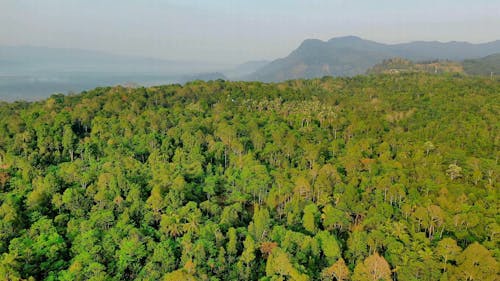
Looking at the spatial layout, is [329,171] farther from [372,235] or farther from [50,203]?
[50,203]

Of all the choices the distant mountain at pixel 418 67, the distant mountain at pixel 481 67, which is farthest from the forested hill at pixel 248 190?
the distant mountain at pixel 481 67

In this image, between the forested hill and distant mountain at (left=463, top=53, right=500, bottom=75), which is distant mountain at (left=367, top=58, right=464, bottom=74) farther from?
the forested hill

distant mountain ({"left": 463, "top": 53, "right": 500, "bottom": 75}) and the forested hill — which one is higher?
distant mountain ({"left": 463, "top": 53, "right": 500, "bottom": 75})

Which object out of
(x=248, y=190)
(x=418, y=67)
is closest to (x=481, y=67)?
(x=418, y=67)

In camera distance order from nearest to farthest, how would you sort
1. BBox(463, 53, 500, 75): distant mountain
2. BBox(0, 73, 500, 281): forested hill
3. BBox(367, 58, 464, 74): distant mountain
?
BBox(0, 73, 500, 281): forested hill, BBox(367, 58, 464, 74): distant mountain, BBox(463, 53, 500, 75): distant mountain

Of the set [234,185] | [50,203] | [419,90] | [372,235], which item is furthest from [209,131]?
[419,90]

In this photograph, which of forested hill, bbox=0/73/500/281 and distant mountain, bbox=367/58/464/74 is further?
distant mountain, bbox=367/58/464/74

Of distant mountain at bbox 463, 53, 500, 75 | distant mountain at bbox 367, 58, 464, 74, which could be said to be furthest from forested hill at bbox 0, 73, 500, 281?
distant mountain at bbox 463, 53, 500, 75

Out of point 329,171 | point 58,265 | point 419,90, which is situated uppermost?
point 419,90

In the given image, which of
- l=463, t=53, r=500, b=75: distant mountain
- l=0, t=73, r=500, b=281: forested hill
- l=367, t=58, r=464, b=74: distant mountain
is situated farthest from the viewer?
l=463, t=53, r=500, b=75: distant mountain
